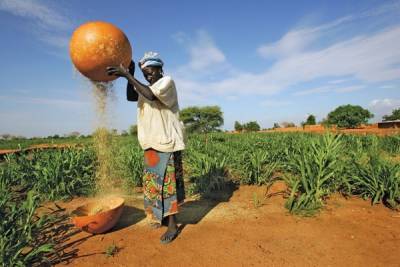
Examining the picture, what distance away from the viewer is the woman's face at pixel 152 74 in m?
2.66

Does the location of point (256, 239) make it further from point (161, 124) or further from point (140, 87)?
point (140, 87)

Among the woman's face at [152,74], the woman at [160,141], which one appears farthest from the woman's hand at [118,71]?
the woman's face at [152,74]

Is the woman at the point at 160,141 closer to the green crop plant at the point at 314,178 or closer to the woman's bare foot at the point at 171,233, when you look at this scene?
the woman's bare foot at the point at 171,233

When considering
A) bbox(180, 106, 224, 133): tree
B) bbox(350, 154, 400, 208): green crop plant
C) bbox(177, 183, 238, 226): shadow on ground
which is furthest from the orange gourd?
bbox(180, 106, 224, 133): tree

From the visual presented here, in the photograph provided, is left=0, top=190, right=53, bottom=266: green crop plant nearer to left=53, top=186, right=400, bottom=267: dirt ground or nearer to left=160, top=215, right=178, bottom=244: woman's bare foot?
left=53, top=186, right=400, bottom=267: dirt ground

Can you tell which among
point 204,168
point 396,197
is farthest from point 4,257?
point 396,197

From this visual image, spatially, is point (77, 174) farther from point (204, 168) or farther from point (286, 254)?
point (286, 254)

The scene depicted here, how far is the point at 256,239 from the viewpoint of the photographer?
2590mm

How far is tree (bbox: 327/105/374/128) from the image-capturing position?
32.7m

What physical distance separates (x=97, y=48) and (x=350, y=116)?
1414 inches

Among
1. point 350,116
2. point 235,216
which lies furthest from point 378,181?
point 350,116

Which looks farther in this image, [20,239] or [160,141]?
[160,141]

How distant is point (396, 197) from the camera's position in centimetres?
330

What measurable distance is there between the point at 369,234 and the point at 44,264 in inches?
114
